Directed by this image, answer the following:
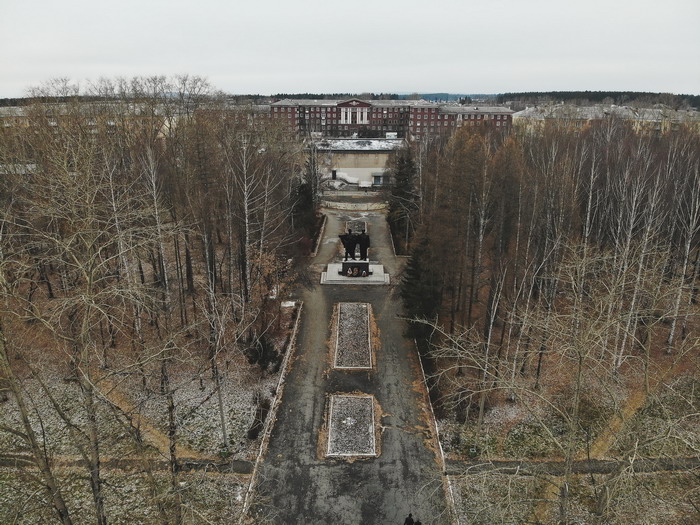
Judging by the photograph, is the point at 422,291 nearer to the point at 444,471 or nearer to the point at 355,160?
the point at 444,471

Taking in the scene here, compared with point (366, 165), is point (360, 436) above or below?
below

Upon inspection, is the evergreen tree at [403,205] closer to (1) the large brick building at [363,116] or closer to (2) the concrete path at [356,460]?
(2) the concrete path at [356,460]

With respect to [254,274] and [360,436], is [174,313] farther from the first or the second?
[360,436]

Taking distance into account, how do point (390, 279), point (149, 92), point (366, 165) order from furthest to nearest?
point (366, 165)
point (149, 92)
point (390, 279)

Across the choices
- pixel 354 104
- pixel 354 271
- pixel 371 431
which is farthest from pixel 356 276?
pixel 354 104

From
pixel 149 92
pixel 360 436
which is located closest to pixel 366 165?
pixel 149 92

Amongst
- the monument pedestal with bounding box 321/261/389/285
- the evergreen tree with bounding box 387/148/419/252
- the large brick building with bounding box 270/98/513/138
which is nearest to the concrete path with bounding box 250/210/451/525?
the monument pedestal with bounding box 321/261/389/285

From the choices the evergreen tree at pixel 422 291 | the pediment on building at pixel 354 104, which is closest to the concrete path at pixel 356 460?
the evergreen tree at pixel 422 291
